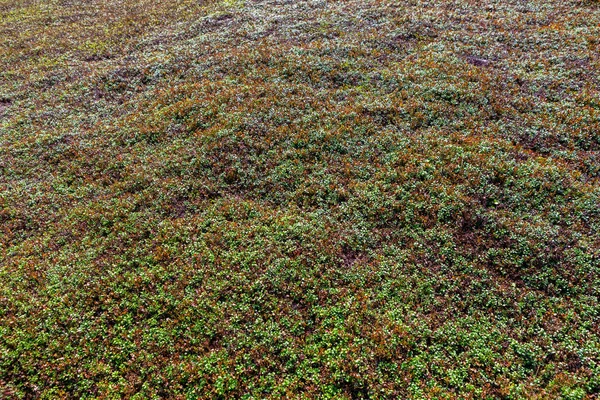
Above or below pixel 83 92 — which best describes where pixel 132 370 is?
below

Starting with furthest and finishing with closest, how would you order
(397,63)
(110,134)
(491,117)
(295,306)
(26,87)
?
1. (26,87)
2. (397,63)
3. (110,134)
4. (491,117)
5. (295,306)

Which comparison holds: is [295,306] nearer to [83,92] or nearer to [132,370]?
[132,370]

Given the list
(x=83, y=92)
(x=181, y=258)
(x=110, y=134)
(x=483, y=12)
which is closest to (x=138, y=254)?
(x=181, y=258)

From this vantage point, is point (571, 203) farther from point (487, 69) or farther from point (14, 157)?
point (14, 157)

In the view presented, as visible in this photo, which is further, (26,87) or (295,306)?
(26,87)

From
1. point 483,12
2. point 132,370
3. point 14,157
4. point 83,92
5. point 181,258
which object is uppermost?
point 483,12

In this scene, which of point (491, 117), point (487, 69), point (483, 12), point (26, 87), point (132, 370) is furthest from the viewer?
point (483, 12)
